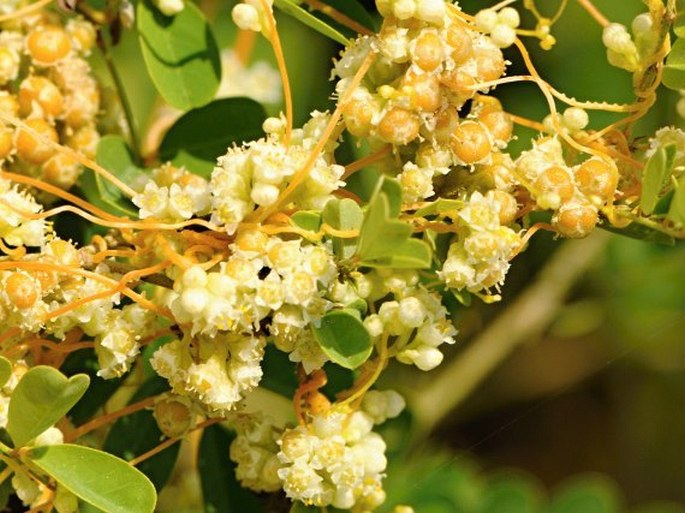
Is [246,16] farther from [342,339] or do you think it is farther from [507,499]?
[507,499]

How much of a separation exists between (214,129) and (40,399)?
0.50m

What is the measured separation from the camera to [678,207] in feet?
3.88

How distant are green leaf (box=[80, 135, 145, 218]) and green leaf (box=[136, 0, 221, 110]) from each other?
0.09 meters

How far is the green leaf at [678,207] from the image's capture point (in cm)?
117

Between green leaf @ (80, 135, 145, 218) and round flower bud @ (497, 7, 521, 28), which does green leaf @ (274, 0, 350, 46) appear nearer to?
round flower bud @ (497, 7, 521, 28)

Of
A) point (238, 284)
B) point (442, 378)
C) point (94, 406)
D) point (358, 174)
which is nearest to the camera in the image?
point (238, 284)

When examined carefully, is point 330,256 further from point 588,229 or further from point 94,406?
point 94,406

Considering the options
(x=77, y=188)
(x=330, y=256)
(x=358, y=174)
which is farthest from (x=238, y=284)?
(x=358, y=174)

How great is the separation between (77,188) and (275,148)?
0.45 m

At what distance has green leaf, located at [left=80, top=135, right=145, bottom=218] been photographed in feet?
4.67

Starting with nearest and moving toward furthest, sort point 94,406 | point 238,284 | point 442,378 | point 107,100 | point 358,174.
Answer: point 238,284
point 94,406
point 107,100
point 358,174
point 442,378

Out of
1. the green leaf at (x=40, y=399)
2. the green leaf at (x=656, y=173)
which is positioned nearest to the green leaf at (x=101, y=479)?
the green leaf at (x=40, y=399)

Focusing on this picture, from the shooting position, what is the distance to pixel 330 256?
1180 mm

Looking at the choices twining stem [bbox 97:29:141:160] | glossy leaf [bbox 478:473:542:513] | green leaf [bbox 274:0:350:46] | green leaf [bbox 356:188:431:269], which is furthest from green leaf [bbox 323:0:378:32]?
glossy leaf [bbox 478:473:542:513]
